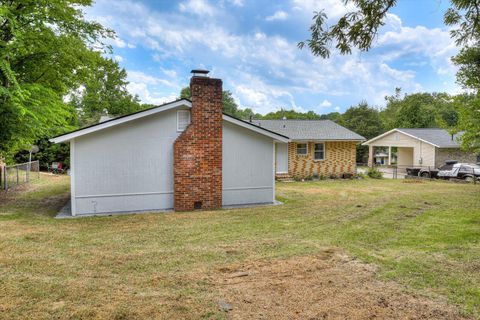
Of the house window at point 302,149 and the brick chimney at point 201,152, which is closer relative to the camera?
the brick chimney at point 201,152

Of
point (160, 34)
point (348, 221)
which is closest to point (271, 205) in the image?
point (348, 221)

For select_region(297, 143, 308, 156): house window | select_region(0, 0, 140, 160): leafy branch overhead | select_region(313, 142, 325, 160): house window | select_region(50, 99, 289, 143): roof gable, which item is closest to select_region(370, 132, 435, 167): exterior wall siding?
select_region(313, 142, 325, 160): house window

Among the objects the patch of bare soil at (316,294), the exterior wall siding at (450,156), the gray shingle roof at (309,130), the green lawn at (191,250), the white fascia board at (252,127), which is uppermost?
the gray shingle roof at (309,130)

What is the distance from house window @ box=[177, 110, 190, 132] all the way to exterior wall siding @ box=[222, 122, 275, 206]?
1.31 metres

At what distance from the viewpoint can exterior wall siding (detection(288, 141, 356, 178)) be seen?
2120 centimetres

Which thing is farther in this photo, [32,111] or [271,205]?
[271,205]

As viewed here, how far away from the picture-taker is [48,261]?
5891mm

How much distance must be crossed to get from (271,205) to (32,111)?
337 inches

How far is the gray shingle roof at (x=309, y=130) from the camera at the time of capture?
21.6 metres

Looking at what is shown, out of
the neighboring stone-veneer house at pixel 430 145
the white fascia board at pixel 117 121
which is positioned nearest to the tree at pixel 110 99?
the neighboring stone-veneer house at pixel 430 145

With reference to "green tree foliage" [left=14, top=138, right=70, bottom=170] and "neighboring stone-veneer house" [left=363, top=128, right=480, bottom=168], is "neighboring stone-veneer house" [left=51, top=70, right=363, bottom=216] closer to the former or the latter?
"green tree foliage" [left=14, top=138, right=70, bottom=170]

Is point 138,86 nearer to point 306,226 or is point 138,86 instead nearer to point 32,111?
point 32,111

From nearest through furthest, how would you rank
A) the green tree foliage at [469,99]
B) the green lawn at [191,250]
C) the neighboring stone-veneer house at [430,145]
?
1. the green lawn at [191,250]
2. the green tree foliage at [469,99]
3. the neighboring stone-veneer house at [430,145]

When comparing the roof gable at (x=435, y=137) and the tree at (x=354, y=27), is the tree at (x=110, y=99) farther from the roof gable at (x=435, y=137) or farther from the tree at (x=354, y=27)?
the tree at (x=354, y=27)
